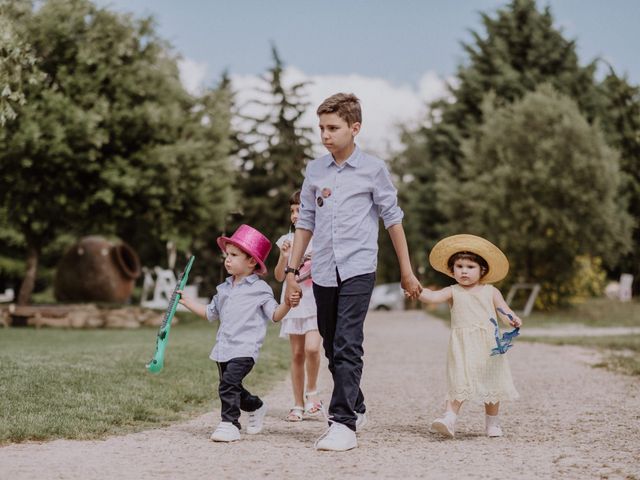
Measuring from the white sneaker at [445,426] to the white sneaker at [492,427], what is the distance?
289 mm

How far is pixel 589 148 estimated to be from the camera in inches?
965

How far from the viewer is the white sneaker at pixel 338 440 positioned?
4.91 meters

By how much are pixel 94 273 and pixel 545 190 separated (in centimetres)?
1450

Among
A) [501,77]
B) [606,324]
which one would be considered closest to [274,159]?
[501,77]

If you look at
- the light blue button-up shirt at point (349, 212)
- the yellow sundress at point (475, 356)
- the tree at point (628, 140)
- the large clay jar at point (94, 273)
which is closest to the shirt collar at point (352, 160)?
the light blue button-up shirt at point (349, 212)

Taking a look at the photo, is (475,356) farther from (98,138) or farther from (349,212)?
(98,138)

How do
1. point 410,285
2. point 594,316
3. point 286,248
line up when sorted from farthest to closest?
point 594,316, point 286,248, point 410,285

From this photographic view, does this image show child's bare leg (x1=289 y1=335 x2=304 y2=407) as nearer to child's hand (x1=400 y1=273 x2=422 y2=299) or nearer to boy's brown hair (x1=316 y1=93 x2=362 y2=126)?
child's hand (x1=400 y1=273 x2=422 y2=299)

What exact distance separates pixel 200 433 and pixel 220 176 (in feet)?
55.8

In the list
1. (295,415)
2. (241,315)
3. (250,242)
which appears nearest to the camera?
(241,315)

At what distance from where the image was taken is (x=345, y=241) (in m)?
5.27

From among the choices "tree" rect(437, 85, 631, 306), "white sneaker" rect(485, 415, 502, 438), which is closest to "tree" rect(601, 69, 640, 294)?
"tree" rect(437, 85, 631, 306)

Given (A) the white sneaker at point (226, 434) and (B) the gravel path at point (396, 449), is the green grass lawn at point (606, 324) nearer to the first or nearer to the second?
(B) the gravel path at point (396, 449)

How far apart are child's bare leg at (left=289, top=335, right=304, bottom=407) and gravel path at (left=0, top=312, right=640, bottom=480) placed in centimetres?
28
